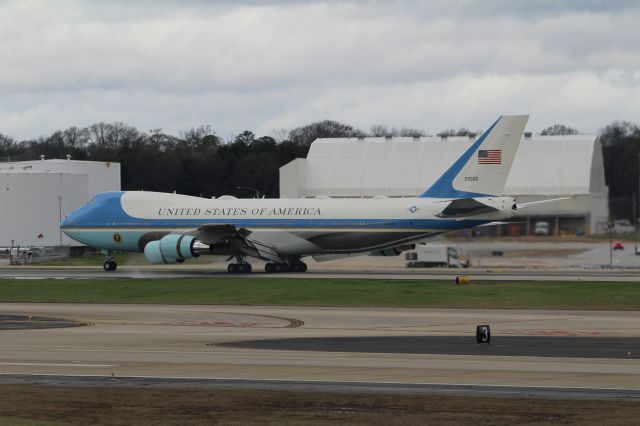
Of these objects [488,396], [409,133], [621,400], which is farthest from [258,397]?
[409,133]

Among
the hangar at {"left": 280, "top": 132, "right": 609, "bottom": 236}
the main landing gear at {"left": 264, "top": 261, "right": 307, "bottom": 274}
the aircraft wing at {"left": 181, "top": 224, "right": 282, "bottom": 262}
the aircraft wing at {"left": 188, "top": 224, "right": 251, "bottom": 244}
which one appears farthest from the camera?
the hangar at {"left": 280, "top": 132, "right": 609, "bottom": 236}

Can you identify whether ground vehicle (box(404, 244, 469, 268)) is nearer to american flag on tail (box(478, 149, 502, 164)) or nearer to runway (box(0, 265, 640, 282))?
runway (box(0, 265, 640, 282))

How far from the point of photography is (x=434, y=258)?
264 ft

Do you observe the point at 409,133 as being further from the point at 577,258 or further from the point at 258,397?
the point at 258,397

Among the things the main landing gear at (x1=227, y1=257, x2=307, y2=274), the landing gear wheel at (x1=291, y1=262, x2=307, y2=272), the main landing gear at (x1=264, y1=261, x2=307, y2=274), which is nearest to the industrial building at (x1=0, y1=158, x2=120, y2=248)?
the main landing gear at (x1=227, y1=257, x2=307, y2=274)

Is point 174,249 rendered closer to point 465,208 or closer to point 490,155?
point 465,208

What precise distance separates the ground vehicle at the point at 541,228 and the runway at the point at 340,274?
18.9 meters

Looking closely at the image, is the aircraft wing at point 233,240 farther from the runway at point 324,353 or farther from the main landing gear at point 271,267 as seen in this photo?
the runway at point 324,353

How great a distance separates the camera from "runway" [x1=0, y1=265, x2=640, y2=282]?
2406 inches

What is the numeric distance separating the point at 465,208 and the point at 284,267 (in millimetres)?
12709

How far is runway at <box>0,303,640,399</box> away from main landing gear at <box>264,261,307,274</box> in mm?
22858

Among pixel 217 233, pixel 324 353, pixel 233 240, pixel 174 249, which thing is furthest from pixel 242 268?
pixel 324 353

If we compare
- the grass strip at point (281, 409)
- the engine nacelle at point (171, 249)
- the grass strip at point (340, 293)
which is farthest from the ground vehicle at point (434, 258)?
the grass strip at point (281, 409)

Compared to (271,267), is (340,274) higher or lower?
lower
